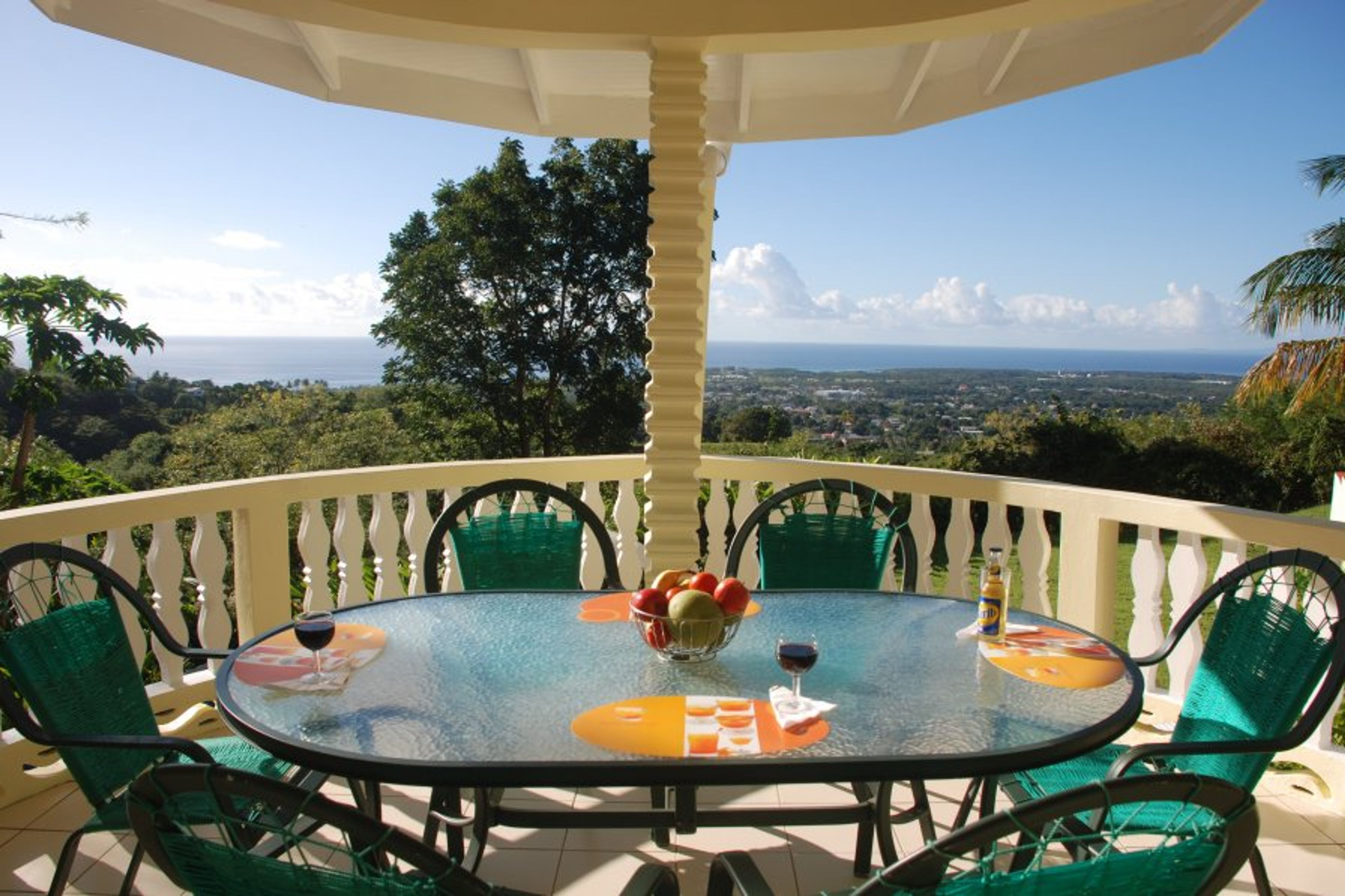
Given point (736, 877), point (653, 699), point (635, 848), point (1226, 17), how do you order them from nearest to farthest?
point (736, 877), point (653, 699), point (635, 848), point (1226, 17)

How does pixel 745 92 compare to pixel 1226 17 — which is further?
pixel 745 92

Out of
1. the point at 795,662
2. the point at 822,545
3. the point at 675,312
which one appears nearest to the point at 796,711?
the point at 795,662

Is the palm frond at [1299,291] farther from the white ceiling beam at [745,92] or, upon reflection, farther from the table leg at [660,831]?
the table leg at [660,831]

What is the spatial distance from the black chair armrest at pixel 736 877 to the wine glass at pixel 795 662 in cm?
31

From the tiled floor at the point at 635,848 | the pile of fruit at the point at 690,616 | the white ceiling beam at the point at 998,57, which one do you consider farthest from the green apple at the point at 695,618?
the white ceiling beam at the point at 998,57

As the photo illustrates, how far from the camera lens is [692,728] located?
5.40ft

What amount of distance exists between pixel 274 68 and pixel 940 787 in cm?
382

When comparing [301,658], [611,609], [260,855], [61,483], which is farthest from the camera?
[61,483]

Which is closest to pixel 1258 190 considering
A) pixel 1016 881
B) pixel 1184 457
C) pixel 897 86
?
pixel 1184 457

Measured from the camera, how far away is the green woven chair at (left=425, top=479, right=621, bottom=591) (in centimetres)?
295

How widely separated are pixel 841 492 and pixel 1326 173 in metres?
12.7

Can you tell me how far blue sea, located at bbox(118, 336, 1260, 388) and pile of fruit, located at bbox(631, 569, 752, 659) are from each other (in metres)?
13.3

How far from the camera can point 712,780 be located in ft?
4.88

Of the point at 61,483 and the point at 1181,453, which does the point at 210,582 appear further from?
the point at 1181,453
